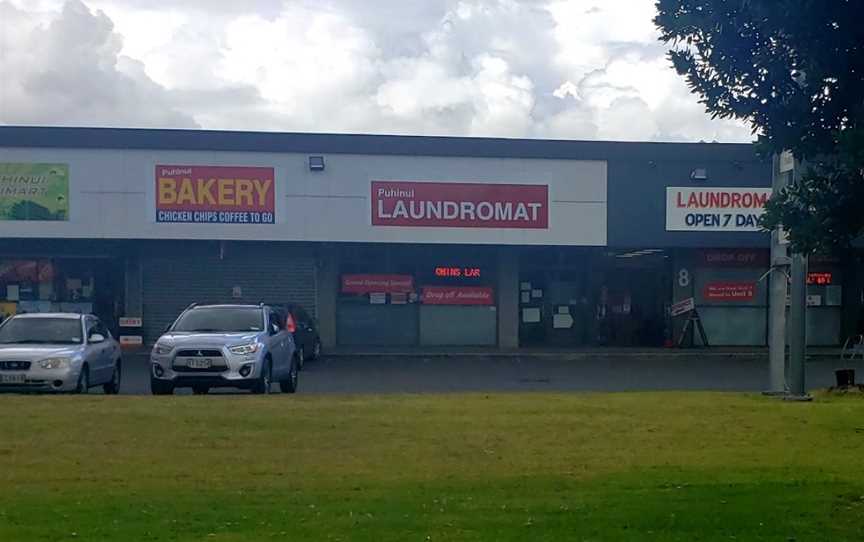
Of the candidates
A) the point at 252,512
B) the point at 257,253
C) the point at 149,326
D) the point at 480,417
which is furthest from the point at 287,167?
the point at 252,512

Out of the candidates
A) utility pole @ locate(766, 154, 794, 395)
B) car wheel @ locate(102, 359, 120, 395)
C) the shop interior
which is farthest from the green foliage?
the shop interior

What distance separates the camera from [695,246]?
106 ft

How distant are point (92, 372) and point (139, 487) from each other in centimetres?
942

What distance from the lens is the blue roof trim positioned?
30438 millimetres

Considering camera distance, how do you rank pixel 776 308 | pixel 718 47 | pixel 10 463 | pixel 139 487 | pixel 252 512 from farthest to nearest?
pixel 776 308, pixel 10 463, pixel 139 487, pixel 252 512, pixel 718 47

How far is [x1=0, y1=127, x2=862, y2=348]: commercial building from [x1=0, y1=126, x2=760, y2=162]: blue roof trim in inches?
1.8

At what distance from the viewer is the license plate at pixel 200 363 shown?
681 inches

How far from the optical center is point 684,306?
33.3m

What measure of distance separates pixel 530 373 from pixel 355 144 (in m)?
8.71

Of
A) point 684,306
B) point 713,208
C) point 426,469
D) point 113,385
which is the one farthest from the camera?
point 684,306

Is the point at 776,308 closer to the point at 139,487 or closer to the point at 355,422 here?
the point at 355,422

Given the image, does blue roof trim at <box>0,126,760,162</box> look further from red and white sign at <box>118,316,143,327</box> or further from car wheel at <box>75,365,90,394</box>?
car wheel at <box>75,365,90,394</box>

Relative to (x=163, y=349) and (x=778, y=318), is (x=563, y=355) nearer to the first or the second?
(x=778, y=318)

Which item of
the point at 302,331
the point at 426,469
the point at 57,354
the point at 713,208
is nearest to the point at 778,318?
the point at 426,469
